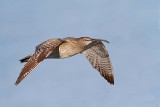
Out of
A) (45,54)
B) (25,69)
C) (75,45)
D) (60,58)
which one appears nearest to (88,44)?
(75,45)

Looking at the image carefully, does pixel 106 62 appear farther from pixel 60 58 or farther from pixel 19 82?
pixel 19 82

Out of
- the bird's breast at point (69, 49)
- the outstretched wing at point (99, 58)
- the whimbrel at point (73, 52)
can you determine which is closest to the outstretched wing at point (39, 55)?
the whimbrel at point (73, 52)

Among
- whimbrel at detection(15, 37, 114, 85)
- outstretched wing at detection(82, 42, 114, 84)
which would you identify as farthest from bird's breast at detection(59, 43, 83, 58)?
outstretched wing at detection(82, 42, 114, 84)

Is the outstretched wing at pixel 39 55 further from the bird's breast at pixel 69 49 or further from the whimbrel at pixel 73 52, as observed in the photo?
the bird's breast at pixel 69 49

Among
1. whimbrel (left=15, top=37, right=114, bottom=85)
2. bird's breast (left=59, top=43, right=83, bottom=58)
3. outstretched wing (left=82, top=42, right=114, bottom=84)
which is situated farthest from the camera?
outstretched wing (left=82, top=42, right=114, bottom=84)

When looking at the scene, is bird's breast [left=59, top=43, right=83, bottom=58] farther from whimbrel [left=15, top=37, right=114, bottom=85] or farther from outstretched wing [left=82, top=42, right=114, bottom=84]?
outstretched wing [left=82, top=42, right=114, bottom=84]

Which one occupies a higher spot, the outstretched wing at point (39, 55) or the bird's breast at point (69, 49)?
the bird's breast at point (69, 49)

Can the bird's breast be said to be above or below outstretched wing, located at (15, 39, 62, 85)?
above

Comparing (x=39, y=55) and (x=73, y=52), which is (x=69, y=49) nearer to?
(x=73, y=52)
